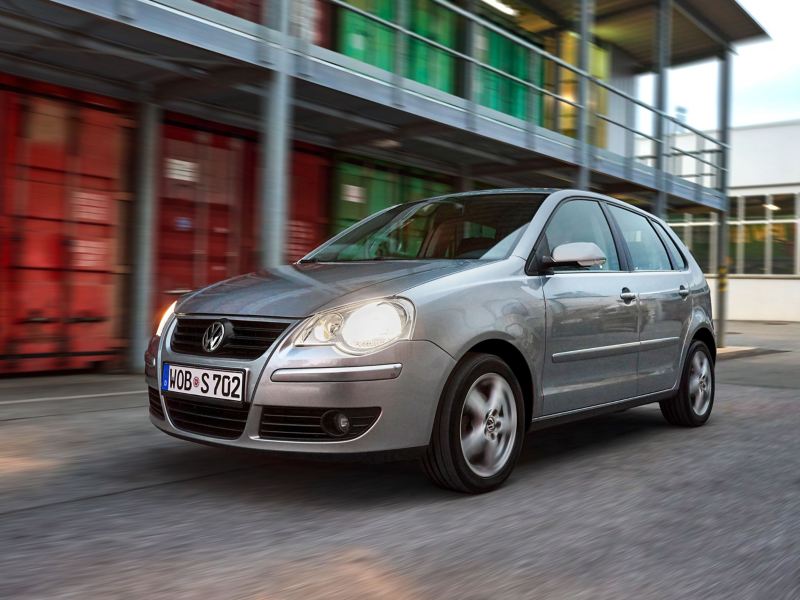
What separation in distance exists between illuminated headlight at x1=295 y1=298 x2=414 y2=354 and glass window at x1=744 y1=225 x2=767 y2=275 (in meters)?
29.6

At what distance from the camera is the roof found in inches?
618

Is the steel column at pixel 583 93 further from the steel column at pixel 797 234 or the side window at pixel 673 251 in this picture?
the steel column at pixel 797 234

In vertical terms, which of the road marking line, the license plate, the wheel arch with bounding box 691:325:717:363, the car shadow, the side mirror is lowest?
the road marking line

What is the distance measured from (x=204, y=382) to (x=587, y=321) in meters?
2.17

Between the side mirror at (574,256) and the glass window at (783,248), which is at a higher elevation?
the glass window at (783,248)

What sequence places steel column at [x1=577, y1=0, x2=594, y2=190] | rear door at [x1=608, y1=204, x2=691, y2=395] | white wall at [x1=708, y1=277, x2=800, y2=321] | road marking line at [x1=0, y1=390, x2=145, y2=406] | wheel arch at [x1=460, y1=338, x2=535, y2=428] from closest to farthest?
wheel arch at [x1=460, y1=338, x2=535, y2=428], rear door at [x1=608, y1=204, x2=691, y2=395], road marking line at [x1=0, y1=390, x2=145, y2=406], steel column at [x1=577, y1=0, x2=594, y2=190], white wall at [x1=708, y1=277, x2=800, y2=321]

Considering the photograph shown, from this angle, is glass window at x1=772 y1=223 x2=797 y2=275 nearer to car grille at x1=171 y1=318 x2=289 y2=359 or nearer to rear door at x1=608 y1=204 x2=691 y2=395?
rear door at x1=608 y1=204 x2=691 y2=395

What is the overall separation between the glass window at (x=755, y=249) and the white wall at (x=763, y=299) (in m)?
0.44

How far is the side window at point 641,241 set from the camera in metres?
5.44

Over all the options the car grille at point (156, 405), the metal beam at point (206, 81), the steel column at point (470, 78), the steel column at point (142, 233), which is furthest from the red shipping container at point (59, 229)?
the car grille at point (156, 405)

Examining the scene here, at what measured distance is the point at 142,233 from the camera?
886 cm

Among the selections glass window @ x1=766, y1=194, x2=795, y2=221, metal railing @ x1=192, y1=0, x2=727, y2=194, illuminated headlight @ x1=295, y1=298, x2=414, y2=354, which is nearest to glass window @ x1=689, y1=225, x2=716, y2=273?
glass window @ x1=766, y1=194, x2=795, y2=221

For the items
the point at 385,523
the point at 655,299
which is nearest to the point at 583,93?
the point at 655,299

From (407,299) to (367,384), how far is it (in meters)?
0.43
